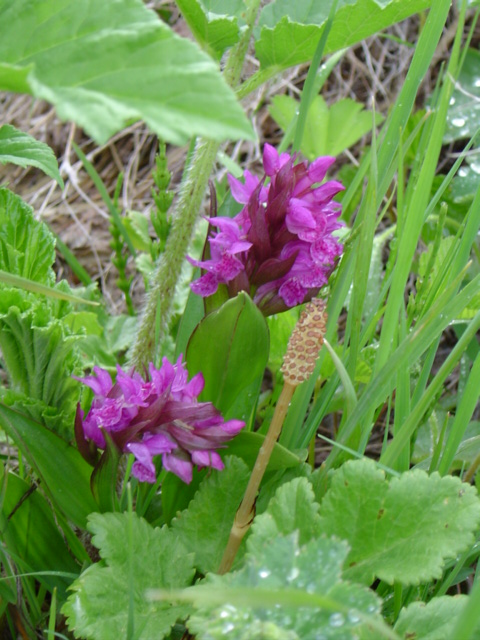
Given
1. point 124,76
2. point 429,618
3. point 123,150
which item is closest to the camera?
point 124,76

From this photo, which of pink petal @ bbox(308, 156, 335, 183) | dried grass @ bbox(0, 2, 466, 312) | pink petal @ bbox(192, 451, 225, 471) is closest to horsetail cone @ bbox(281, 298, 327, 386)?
pink petal @ bbox(192, 451, 225, 471)

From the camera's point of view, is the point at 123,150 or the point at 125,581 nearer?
the point at 125,581

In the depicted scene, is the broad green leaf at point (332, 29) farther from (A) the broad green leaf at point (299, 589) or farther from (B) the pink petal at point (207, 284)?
(A) the broad green leaf at point (299, 589)

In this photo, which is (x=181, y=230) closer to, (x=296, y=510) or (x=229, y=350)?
(x=229, y=350)

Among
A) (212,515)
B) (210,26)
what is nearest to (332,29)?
(210,26)

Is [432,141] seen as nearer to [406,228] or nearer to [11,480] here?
[406,228]

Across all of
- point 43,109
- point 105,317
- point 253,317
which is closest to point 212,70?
point 253,317

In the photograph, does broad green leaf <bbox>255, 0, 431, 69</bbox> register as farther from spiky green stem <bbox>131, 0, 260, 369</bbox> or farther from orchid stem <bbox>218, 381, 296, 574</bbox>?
orchid stem <bbox>218, 381, 296, 574</bbox>
